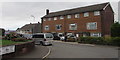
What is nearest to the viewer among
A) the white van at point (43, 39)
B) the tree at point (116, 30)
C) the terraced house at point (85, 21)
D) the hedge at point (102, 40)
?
the white van at point (43, 39)

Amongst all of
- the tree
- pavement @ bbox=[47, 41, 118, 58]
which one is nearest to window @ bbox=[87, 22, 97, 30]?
the tree

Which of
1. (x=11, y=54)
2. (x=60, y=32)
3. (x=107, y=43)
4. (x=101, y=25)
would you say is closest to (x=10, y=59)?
(x=11, y=54)

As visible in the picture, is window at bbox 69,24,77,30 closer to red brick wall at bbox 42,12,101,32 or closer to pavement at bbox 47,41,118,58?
red brick wall at bbox 42,12,101,32

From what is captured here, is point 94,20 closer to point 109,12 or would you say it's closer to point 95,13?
point 95,13

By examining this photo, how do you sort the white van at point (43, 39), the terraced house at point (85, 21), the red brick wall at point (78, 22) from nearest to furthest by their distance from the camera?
1. the white van at point (43, 39)
2. the terraced house at point (85, 21)
3. the red brick wall at point (78, 22)

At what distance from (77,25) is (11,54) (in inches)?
1532

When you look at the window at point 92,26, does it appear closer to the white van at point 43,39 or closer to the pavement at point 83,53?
the white van at point 43,39

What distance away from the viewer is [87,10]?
4566 cm

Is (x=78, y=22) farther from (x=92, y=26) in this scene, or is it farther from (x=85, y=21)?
(x=92, y=26)

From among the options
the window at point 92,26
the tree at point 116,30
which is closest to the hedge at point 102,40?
the tree at point 116,30

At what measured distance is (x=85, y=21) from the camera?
46.0m

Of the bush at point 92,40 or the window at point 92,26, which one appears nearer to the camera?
the bush at point 92,40

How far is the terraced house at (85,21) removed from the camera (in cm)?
4231

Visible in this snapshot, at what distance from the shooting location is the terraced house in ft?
139
